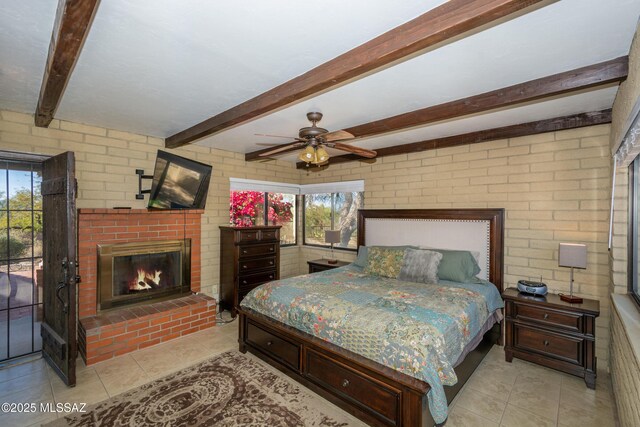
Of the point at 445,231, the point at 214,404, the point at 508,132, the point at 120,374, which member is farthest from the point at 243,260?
the point at 508,132

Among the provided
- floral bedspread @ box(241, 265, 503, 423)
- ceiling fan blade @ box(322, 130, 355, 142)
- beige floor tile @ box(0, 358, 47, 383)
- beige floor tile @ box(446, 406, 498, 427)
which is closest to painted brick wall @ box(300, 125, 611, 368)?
floral bedspread @ box(241, 265, 503, 423)

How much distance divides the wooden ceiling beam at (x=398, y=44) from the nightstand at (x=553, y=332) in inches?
106

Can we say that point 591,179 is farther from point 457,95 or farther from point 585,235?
point 457,95

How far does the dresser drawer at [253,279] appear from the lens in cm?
438

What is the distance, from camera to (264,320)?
2982mm

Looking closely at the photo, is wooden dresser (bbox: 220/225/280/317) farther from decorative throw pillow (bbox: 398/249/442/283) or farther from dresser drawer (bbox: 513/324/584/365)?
dresser drawer (bbox: 513/324/584/365)

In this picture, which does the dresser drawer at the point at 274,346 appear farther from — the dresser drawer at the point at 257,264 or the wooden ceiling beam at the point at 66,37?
the wooden ceiling beam at the point at 66,37

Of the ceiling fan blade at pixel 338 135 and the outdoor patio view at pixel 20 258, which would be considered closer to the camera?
the ceiling fan blade at pixel 338 135

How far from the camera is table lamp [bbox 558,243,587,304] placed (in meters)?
2.80

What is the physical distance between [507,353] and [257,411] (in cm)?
260

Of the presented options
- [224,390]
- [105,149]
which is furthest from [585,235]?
[105,149]

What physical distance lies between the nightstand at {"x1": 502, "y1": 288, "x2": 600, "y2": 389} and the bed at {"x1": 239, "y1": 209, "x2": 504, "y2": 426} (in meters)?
0.22

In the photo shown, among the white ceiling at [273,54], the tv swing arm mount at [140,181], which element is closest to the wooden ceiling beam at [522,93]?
the white ceiling at [273,54]

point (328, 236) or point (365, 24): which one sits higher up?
point (365, 24)
